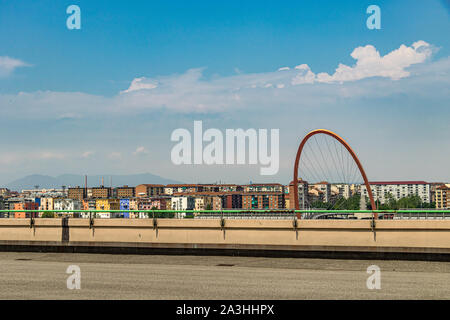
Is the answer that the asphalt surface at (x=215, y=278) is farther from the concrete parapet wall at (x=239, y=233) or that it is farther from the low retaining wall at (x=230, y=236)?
the concrete parapet wall at (x=239, y=233)

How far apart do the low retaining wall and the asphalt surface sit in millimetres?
577

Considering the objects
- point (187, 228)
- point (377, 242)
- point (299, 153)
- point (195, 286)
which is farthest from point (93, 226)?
point (299, 153)

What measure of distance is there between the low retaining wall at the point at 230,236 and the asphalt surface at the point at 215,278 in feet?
1.89

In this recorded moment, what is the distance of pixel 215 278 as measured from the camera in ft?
41.6

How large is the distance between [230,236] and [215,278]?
463cm

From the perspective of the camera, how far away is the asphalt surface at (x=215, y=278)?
10.5m

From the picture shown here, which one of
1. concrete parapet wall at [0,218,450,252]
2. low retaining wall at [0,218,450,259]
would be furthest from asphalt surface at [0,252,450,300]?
concrete parapet wall at [0,218,450,252]

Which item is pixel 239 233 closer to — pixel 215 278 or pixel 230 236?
pixel 230 236

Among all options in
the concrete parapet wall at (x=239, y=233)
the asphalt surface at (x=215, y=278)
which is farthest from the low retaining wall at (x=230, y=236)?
the asphalt surface at (x=215, y=278)

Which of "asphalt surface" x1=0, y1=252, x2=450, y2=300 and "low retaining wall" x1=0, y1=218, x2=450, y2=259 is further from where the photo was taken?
"low retaining wall" x1=0, y1=218, x2=450, y2=259

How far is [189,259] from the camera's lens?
16.6 m

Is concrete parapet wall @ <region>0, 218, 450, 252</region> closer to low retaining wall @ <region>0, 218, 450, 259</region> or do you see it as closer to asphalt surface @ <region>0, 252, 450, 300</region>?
low retaining wall @ <region>0, 218, 450, 259</region>

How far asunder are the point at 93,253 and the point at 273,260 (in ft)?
22.3

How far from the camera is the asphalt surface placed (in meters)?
10.5
